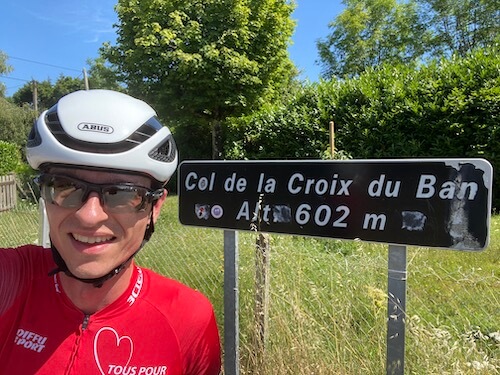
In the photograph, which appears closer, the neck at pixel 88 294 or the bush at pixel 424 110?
the neck at pixel 88 294

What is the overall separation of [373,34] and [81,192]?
31.5m

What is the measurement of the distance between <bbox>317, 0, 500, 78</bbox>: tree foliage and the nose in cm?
2751

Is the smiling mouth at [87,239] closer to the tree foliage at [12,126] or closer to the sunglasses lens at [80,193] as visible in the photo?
the sunglasses lens at [80,193]

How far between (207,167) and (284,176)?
0.46 meters

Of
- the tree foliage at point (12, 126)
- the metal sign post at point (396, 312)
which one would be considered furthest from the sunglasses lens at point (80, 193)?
the tree foliage at point (12, 126)

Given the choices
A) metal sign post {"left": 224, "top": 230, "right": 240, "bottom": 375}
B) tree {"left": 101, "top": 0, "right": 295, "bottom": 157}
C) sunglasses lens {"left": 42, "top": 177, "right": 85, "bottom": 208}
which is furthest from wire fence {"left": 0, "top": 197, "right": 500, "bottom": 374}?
tree {"left": 101, "top": 0, "right": 295, "bottom": 157}

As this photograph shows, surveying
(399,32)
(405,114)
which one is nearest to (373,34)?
(399,32)

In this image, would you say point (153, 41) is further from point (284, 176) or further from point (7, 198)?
point (284, 176)

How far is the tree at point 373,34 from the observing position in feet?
93.7

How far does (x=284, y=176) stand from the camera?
2064 mm

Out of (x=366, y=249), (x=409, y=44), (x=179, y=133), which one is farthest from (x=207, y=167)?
(x=409, y=44)

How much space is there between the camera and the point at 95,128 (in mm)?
1346

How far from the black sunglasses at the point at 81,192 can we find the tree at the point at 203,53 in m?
13.2

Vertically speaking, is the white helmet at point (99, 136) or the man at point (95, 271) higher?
the white helmet at point (99, 136)
